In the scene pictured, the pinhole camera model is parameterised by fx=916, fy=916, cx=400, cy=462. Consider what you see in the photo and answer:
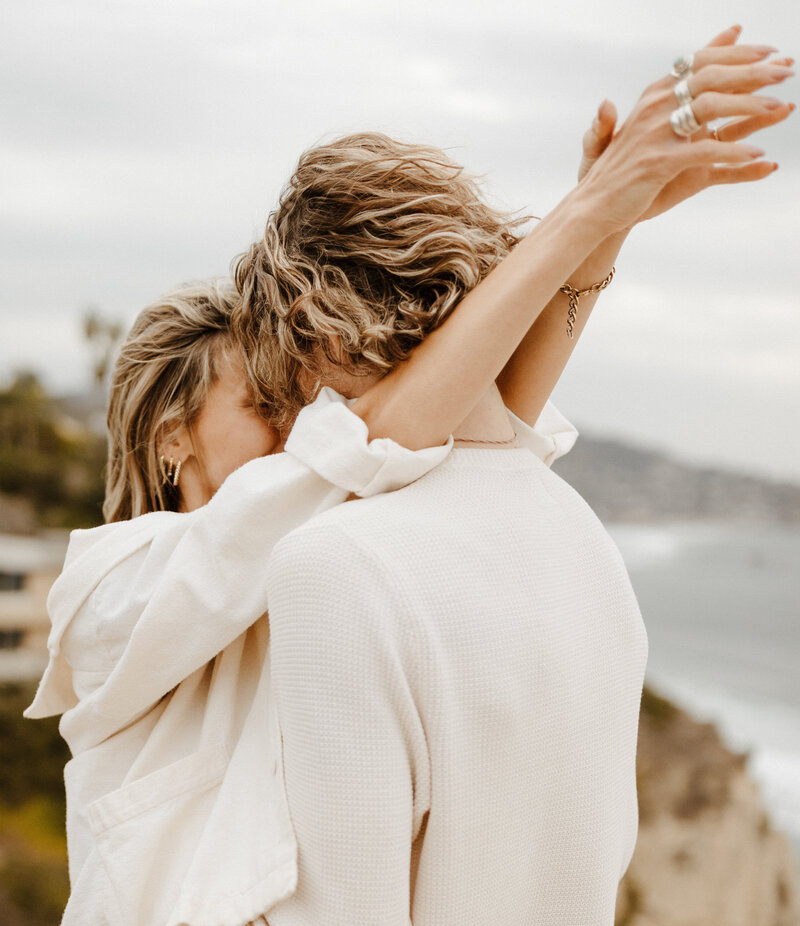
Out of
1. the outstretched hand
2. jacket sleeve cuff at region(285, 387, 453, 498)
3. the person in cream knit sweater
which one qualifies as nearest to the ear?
the person in cream knit sweater

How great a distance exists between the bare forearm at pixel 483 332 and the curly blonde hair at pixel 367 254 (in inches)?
2.2

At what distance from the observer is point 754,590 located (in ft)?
167

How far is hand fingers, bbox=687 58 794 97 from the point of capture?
104cm

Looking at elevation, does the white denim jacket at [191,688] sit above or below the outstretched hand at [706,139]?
below

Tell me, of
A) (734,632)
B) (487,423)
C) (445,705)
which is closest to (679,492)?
(734,632)

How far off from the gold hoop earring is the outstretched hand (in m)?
1.04

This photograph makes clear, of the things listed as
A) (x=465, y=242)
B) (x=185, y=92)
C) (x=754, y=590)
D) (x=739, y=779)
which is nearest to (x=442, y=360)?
(x=465, y=242)

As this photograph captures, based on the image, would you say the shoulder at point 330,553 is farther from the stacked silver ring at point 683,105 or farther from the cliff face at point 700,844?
the cliff face at point 700,844

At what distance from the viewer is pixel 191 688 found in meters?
1.53

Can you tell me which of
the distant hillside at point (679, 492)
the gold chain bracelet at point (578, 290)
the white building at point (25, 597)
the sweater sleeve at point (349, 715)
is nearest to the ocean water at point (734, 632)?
the distant hillside at point (679, 492)

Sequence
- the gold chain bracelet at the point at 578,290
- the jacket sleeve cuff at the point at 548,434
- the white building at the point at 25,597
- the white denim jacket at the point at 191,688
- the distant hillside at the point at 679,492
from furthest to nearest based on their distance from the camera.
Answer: the distant hillside at the point at 679,492, the white building at the point at 25,597, the jacket sleeve cuff at the point at 548,434, the gold chain bracelet at the point at 578,290, the white denim jacket at the point at 191,688

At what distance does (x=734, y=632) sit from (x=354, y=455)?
4800 centimetres

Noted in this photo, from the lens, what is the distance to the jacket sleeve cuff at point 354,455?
4.09 ft

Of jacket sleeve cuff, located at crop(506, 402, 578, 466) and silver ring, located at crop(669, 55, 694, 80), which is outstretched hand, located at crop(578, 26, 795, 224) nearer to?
silver ring, located at crop(669, 55, 694, 80)
